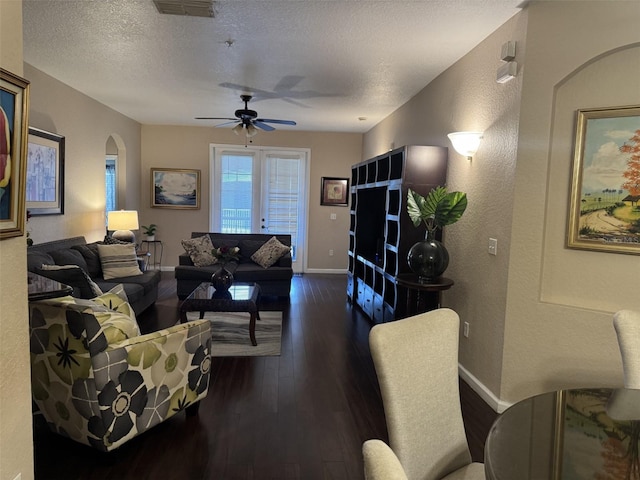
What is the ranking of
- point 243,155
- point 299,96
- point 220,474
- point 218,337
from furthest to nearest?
point 243,155
point 299,96
point 218,337
point 220,474

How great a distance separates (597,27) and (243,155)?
6118mm

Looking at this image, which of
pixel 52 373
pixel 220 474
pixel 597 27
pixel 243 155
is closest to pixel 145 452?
pixel 220 474

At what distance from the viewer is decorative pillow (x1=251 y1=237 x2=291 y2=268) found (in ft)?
19.5

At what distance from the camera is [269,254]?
597cm

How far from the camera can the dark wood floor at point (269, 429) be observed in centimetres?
225

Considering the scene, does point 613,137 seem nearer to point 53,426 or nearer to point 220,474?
point 220,474

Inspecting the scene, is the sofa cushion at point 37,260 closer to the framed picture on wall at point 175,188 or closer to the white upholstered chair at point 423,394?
the white upholstered chair at point 423,394

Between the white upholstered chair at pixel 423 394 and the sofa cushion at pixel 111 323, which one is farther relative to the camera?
the sofa cushion at pixel 111 323

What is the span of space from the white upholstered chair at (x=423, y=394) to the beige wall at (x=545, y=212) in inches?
59.5

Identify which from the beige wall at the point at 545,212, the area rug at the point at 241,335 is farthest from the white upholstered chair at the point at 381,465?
the area rug at the point at 241,335

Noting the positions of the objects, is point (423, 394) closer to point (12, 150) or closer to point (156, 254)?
point (12, 150)

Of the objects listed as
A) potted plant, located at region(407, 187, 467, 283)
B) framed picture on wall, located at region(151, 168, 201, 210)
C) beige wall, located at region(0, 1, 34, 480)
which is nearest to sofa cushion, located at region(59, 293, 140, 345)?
beige wall, located at region(0, 1, 34, 480)

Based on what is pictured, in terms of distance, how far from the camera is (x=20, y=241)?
1.73m

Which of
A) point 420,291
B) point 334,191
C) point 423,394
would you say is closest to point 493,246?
point 420,291
